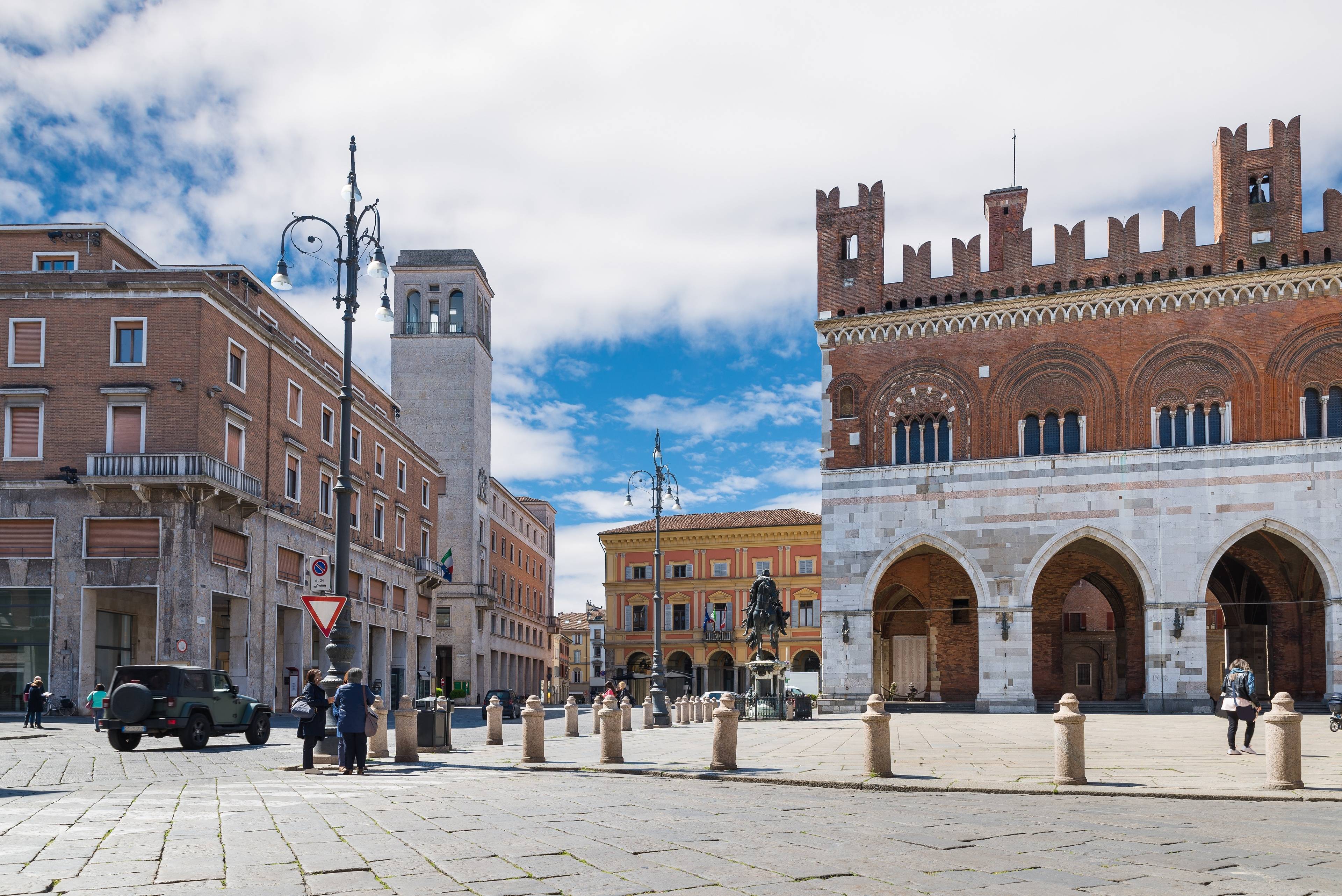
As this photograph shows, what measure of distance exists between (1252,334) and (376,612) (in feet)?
108

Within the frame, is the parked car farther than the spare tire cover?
Yes

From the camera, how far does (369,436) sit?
47344 millimetres

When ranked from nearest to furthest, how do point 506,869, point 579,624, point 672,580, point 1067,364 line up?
1. point 506,869
2. point 1067,364
3. point 672,580
4. point 579,624

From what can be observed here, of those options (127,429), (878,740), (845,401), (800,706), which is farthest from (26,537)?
(878,740)

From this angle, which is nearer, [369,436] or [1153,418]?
[1153,418]

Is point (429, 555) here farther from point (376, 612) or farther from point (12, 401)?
point (12, 401)

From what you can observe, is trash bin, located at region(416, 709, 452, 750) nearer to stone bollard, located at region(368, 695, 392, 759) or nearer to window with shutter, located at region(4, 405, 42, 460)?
stone bollard, located at region(368, 695, 392, 759)

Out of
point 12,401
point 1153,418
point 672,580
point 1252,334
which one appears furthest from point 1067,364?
point 672,580

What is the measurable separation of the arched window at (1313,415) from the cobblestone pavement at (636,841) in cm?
2746

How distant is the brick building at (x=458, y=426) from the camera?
211 feet

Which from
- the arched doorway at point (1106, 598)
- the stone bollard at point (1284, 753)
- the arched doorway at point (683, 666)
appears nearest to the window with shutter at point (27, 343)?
the arched doorway at point (1106, 598)

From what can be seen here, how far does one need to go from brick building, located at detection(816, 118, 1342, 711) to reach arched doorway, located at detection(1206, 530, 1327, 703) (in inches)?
3.1

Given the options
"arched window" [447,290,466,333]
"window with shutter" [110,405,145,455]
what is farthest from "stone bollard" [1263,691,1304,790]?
"arched window" [447,290,466,333]

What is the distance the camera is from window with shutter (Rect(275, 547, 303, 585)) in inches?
1467
